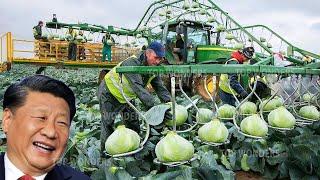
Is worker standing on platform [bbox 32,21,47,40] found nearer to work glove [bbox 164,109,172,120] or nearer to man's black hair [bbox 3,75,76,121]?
work glove [bbox 164,109,172,120]

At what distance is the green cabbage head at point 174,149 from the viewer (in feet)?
8.96

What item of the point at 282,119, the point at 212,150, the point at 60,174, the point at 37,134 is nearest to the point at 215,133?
the point at 282,119

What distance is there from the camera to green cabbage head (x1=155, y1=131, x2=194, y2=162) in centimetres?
273

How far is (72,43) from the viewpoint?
15758mm

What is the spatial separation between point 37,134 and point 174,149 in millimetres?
1300

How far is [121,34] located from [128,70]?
14.7m

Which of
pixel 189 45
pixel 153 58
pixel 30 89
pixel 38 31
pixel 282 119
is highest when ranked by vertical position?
pixel 38 31

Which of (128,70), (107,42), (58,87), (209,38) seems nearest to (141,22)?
(107,42)

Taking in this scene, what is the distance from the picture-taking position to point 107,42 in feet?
52.1

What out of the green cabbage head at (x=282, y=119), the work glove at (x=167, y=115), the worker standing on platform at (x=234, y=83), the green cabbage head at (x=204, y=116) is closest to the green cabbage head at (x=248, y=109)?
the green cabbage head at (x=204, y=116)

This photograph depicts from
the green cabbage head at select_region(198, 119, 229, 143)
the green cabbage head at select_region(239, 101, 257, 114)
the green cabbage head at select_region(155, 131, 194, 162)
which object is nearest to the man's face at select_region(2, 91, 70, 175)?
the green cabbage head at select_region(155, 131, 194, 162)

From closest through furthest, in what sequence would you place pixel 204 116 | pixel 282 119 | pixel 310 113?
pixel 282 119 < pixel 204 116 < pixel 310 113

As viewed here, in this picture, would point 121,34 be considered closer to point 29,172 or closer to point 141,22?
point 141,22

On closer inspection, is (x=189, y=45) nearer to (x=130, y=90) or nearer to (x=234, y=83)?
(x=234, y=83)
